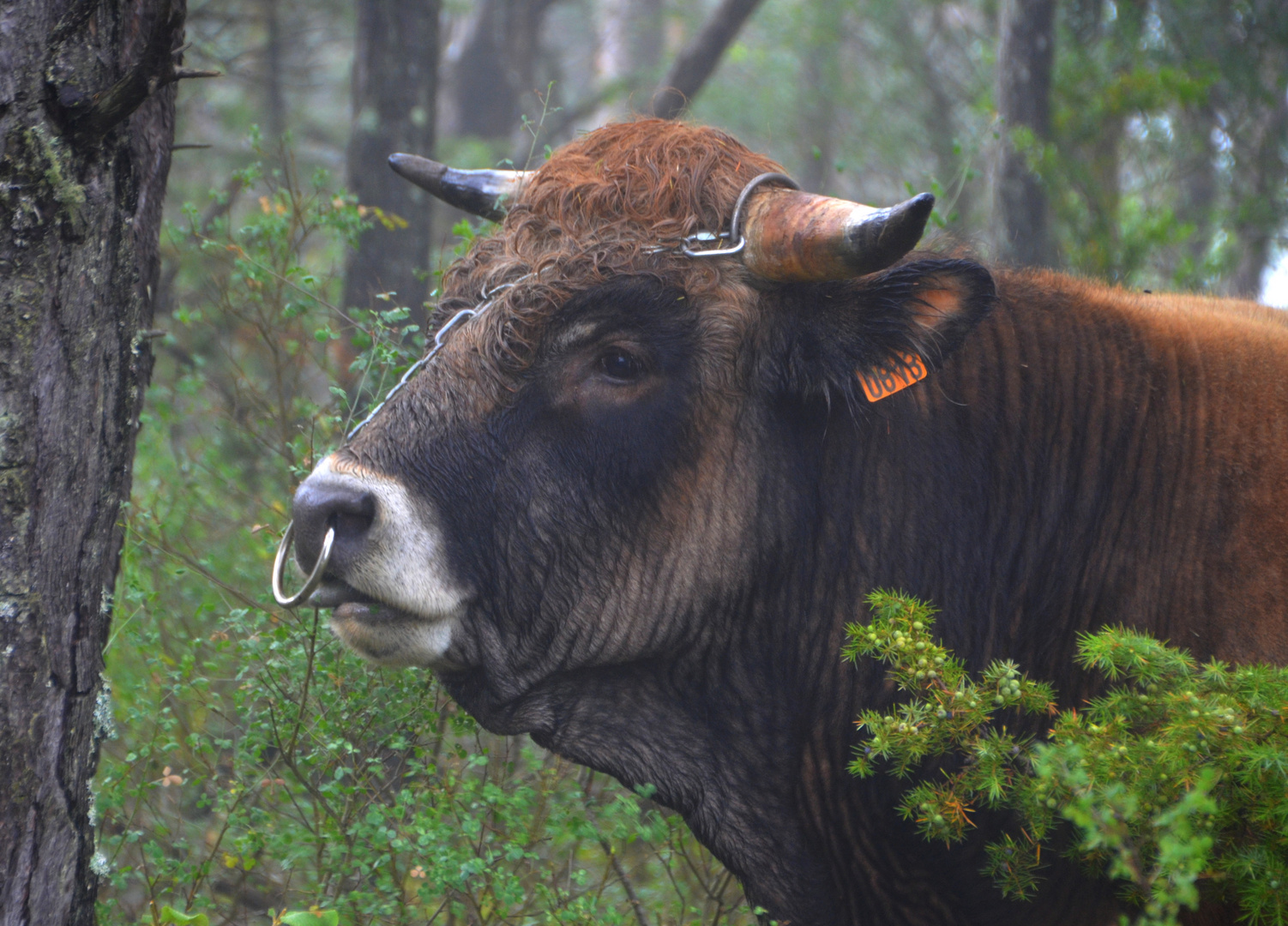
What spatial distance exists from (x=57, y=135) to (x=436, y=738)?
2.05m

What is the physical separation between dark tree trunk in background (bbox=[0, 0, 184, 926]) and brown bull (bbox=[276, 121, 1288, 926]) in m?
0.55

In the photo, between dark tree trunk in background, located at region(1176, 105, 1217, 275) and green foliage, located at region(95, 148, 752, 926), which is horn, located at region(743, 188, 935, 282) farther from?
dark tree trunk in background, located at region(1176, 105, 1217, 275)

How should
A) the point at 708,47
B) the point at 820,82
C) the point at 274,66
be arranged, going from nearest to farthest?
the point at 708,47
the point at 274,66
the point at 820,82

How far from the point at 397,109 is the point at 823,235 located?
4.89 m

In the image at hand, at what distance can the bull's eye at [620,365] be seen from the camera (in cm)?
279

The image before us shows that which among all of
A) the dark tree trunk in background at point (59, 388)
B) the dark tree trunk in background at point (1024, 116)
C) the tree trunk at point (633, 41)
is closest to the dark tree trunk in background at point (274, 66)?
the tree trunk at point (633, 41)

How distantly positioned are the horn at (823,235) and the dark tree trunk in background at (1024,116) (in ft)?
18.3

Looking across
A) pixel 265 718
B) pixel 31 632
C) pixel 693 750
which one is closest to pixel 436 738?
pixel 265 718

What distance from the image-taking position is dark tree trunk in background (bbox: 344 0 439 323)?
659cm

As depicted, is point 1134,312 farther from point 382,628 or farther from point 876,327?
point 382,628

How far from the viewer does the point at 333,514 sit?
255 cm

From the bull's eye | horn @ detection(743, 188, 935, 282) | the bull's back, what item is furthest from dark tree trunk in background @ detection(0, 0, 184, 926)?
the bull's back

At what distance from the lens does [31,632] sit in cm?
224

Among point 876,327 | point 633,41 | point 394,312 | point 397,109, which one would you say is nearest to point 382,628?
point 394,312
